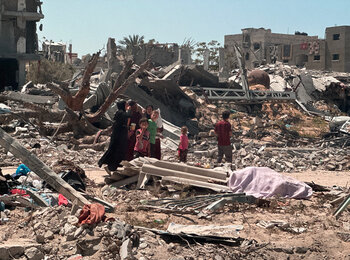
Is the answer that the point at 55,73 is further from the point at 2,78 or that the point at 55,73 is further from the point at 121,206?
the point at 121,206

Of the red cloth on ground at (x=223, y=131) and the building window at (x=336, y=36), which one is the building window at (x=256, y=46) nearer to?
the building window at (x=336, y=36)

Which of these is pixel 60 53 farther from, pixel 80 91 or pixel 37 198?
pixel 37 198

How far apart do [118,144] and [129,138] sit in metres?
0.37

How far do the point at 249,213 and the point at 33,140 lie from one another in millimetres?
8620

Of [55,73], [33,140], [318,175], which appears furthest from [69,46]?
[318,175]

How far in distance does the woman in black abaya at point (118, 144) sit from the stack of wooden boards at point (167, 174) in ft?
1.20

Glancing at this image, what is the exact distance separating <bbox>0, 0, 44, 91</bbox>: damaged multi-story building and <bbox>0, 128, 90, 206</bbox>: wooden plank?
25914 mm

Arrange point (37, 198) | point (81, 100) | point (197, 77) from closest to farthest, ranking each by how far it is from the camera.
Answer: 1. point (37, 198)
2. point (81, 100)
3. point (197, 77)

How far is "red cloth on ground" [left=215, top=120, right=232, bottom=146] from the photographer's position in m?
11.1

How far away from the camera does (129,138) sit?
9.73 meters

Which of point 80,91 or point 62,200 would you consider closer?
point 62,200

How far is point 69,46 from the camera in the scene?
53.3 m

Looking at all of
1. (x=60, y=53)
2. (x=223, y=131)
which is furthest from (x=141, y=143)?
(x=60, y=53)

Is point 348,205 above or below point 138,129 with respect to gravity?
below
